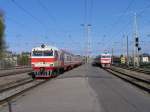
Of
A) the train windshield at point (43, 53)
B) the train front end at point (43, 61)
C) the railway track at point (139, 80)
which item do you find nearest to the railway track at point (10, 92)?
the railway track at point (139, 80)

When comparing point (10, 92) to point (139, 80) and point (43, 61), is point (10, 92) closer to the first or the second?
point (43, 61)

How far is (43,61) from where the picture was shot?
3641 cm

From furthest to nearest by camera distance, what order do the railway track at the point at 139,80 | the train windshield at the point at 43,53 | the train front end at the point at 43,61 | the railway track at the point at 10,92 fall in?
1. the train windshield at the point at 43,53
2. the train front end at the point at 43,61
3. the railway track at the point at 139,80
4. the railway track at the point at 10,92

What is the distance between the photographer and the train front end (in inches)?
1427

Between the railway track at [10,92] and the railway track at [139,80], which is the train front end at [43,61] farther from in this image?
the railway track at [10,92]

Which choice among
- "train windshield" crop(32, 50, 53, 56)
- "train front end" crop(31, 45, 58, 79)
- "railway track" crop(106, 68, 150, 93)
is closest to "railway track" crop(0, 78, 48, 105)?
"railway track" crop(106, 68, 150, 93)

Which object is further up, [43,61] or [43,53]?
[43,53]

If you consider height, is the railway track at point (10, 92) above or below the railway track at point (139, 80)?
below

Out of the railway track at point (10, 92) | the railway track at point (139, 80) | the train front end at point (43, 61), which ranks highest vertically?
the train front end at point (43, 61)

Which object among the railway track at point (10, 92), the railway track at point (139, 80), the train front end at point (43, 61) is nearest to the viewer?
the railway track at point (10, 92)

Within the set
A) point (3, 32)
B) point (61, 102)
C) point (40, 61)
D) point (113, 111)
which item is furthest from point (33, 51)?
point (3, 32)

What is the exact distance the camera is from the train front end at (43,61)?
36247 millimetres

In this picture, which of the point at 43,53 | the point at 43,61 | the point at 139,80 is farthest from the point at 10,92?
the point at 139,80

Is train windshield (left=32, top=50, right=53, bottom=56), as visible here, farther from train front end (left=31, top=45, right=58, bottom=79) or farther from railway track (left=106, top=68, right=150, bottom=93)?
railway track (left=106, top=68, right=150, bottom=93)
